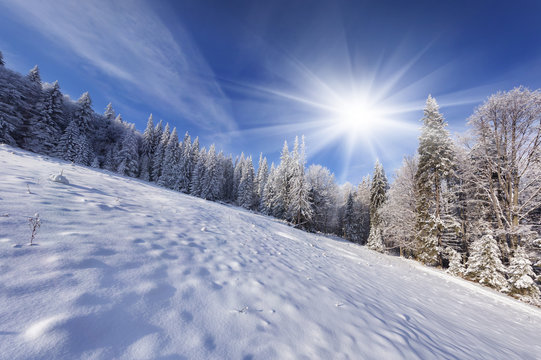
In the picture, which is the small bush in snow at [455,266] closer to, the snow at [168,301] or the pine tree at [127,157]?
the snow at [168,301]

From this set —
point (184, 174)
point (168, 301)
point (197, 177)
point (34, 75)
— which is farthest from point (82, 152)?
point (168, 301)

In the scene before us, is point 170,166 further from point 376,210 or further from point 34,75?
point 376,210

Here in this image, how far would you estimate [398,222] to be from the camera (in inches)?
823

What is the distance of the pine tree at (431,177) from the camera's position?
15688mm

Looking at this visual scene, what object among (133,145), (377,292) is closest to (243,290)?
(377,292)

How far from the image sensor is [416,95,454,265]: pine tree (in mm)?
15688

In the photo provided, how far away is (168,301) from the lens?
231cm

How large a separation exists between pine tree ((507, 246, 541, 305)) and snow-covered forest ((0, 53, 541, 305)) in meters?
0.04

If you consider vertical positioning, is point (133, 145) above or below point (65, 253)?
above

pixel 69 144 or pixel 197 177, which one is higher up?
pixel 197 177

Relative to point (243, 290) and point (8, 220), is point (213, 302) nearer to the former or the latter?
point (243, 290)

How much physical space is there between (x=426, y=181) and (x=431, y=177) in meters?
0.56

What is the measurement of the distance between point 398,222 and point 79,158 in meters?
44.3

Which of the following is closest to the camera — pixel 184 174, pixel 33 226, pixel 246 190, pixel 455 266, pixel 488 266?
pixel 33 226
